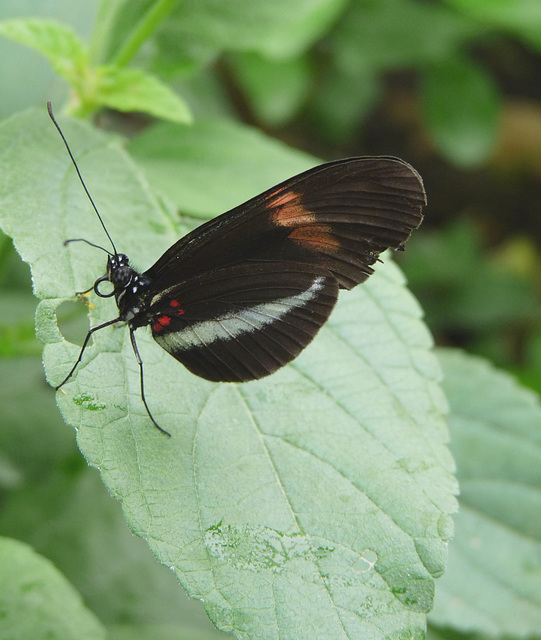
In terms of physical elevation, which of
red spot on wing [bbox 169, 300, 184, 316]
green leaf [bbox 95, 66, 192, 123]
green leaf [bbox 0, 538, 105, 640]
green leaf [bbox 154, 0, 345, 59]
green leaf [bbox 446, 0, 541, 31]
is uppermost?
green leaf [bbox 446, 0, 541, 31]

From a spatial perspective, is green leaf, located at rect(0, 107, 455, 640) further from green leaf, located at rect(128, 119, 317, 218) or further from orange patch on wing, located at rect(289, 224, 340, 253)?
green leaf, located at rect(128, 119, 317, 218)

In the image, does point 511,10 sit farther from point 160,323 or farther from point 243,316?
point 160,323

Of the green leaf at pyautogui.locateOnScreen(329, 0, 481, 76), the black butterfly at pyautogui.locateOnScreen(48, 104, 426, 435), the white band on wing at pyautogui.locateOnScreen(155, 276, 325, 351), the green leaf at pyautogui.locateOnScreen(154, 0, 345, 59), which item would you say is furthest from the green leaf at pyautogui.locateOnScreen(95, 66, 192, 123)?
the green leaf at pyautogui.locateOnScreen(329, 0, 481, 76)

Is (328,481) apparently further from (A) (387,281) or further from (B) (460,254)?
→ (B) (460,254)

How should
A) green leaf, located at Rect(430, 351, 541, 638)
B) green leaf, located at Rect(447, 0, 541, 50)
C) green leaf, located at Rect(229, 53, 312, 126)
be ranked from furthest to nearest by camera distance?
green leaf, located at Rect(229, 53, 312, 126) → green leaf, located at Rect(447, 0, 541, 50) → green leaf, located at Rect(430, 351, 541, 638)

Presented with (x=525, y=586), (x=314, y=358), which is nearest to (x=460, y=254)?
(x=525, y=586)

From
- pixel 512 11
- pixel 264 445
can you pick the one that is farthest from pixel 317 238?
pixel 512 11
